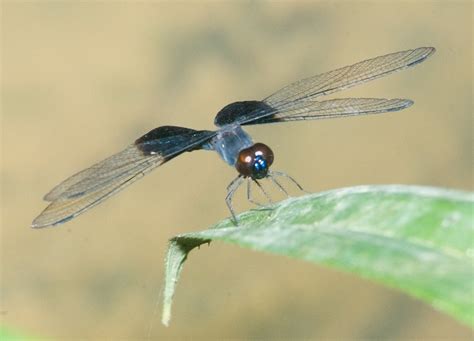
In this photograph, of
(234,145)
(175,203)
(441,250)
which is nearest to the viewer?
(441,250)

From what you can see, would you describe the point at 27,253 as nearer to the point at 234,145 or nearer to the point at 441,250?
the point at 234,145

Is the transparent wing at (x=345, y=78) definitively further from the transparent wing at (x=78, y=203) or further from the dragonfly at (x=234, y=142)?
the transparent wing at (x=78, y=203)

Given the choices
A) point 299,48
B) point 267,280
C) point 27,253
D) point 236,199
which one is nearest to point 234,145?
point 236,199

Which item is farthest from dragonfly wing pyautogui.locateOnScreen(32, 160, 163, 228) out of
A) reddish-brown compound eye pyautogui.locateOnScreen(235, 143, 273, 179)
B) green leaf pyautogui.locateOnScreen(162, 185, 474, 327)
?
green leaf pyautogui.locateOnScreen(162, 185, 474, 327)

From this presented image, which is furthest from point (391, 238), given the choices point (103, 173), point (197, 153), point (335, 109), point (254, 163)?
point (197, 153)

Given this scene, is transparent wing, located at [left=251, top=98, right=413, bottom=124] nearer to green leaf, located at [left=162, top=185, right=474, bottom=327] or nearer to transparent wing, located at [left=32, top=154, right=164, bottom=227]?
transparent wing, located at [left=32, top=154, right=164, bottom=227]
